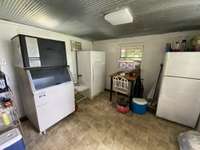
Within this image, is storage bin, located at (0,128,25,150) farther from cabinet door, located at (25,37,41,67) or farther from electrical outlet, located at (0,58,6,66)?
electrical outlet, located at (0,58,6,66)

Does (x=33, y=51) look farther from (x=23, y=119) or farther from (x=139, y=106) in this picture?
(x=139, y=106)

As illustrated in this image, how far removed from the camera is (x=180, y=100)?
1976 millimetres

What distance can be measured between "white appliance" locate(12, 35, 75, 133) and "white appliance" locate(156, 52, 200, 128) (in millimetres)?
2139

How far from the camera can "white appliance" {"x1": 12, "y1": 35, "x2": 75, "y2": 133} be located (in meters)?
1.51

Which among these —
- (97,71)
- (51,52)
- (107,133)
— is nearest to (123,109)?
(107,133)

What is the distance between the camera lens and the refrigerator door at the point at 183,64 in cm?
175

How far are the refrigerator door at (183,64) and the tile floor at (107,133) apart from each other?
114 centimetres

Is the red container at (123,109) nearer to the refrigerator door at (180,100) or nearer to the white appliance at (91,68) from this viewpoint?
the refrigerator door at (180,100)

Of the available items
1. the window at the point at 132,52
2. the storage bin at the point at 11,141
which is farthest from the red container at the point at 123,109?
the storage bin at the point at 11,141

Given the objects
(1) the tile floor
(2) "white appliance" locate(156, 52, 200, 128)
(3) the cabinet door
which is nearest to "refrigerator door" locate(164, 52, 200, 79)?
(2) "white appliance" locate(156, 52, 200, 128)

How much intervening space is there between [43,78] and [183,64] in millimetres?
2647

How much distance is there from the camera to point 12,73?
6.21 ft

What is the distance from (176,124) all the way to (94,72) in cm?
247

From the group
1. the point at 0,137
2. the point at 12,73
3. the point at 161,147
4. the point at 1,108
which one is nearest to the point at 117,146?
the point at 161,147
